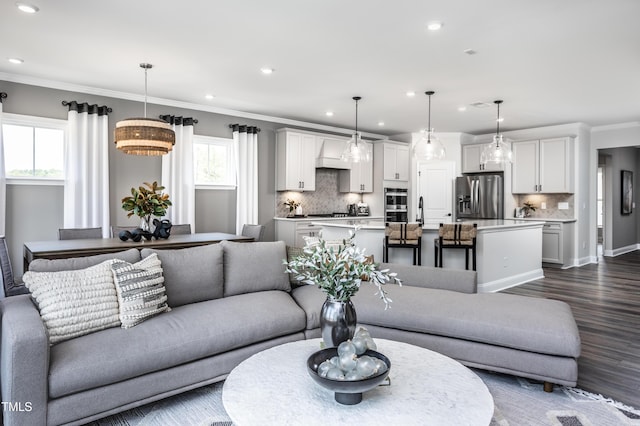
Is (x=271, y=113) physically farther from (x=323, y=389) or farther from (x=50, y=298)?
(x=323, y=389)

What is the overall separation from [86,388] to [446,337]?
218cm

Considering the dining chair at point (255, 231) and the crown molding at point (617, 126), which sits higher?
the crown molding at point (617, 126)

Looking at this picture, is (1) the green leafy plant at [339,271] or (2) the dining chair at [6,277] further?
(2) the dining chair at [6,277]

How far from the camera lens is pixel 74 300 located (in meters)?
2.32

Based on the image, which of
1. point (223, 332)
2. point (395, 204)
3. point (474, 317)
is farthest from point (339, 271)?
point (395, 204)

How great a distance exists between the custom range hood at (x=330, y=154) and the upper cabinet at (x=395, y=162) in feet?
3.55

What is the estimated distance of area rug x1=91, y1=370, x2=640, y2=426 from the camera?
2.27m

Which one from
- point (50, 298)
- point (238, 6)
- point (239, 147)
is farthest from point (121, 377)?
point (239, 147)

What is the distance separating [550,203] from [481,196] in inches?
53.0

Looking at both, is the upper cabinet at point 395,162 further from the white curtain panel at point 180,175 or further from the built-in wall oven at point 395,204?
the white curtain panel at point 180,175

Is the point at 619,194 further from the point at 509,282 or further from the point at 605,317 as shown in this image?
the point at 605,317

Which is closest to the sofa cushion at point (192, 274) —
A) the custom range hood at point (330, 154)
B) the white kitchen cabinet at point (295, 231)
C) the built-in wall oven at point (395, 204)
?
the white kitchen cabinet at point (295, 231)

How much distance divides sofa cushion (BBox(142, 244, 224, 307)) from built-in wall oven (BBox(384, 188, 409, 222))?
18.7 ft

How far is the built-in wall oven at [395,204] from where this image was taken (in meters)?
8.52
